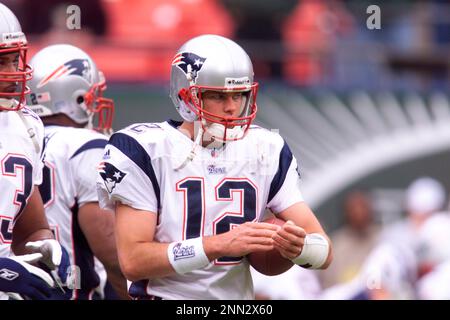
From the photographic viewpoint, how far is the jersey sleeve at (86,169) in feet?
15.9

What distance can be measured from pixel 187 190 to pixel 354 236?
5.33m

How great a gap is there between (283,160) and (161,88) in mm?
4578

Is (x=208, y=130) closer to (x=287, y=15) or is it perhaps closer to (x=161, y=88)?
(x=161, y=88)

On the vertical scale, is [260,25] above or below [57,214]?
above

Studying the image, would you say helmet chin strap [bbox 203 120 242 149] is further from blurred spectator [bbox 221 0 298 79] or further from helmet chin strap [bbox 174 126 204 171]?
blurred spectator [bbox 221 0 298 79]

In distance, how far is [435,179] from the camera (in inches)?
383

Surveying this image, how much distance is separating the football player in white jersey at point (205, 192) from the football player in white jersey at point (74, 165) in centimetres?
61

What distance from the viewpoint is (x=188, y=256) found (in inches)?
157

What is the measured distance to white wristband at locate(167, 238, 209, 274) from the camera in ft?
13.1

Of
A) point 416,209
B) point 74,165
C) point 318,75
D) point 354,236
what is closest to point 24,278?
point 74,165

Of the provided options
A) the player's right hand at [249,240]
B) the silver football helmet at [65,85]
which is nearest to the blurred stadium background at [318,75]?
the silver football helmet at [65,85]

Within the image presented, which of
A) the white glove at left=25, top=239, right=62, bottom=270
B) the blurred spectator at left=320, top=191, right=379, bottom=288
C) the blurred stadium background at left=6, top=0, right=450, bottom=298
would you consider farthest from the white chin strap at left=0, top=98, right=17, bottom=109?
the blurred spectator at left=320, top=191, right=379, bottom=288

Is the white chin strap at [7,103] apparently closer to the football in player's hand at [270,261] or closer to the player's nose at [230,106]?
the player's nose at [230,106]

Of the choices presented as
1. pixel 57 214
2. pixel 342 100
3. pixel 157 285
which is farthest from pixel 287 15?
pixel 157 285
